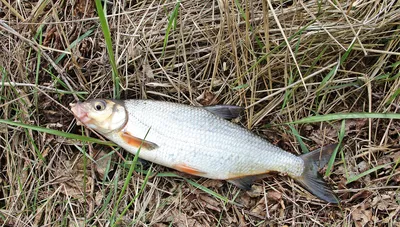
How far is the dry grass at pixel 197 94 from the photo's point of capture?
3.11 m

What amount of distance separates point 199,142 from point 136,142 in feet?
1.56

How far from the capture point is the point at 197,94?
128 inches

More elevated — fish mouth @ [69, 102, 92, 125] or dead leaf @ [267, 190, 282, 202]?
fish mouth @ [69, 102, 92, 125]

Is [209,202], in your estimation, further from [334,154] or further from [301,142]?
[334,154]

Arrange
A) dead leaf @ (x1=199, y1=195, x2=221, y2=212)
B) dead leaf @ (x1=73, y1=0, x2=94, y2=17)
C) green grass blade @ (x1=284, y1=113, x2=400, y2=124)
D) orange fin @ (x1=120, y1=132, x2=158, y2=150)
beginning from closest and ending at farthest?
orange fin @ (x1=120, y1=132, x2=158, y2=150)
green grass blade @ (x1=284, y1=113, x2=400, y2=124)
dead leaf @ (x1=199, y1=195, x2=221, y2=212)
dead leaf @ (x1=73, y1=0, x2=94, y2=17)

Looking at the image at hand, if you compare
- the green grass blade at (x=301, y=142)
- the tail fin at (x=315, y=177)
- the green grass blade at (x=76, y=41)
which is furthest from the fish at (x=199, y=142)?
the green grass blade at (x=76, y=41)

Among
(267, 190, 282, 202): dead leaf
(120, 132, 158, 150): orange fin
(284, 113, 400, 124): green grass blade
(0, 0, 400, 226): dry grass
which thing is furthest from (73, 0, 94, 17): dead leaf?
(267, 190, 282, 202): dead leaf

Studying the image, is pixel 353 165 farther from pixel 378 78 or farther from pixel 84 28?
pixel 84 28

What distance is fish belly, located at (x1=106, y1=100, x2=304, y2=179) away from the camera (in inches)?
117

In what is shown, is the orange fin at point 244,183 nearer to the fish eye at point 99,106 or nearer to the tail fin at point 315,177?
the tail fin at point 315,177

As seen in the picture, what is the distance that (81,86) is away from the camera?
324 cm

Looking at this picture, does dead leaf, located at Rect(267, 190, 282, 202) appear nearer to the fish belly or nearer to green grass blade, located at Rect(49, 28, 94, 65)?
the fish belly

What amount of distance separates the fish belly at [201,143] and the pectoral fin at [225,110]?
0.18ft

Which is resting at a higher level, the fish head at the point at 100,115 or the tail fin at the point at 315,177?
the fish head at the point at 100,115
